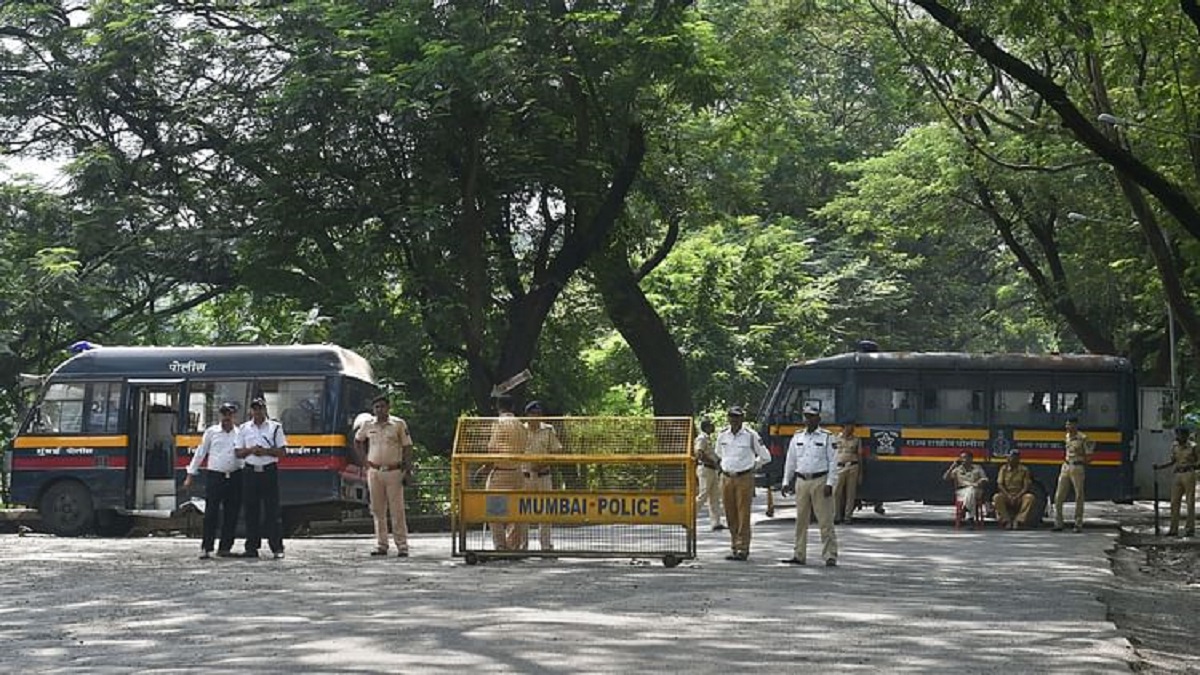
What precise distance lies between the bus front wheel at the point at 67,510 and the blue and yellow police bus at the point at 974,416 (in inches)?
444

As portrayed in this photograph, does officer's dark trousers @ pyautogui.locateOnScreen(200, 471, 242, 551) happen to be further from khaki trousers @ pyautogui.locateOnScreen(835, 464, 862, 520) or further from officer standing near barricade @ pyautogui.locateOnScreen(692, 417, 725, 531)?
khaki trousers @ pyautogui.locateOnScreen(835, 464, 862, 520)

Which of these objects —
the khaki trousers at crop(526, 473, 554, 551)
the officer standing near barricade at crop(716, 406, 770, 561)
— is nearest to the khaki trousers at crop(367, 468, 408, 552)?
the khaki trousers at crop(526, 473, 554, 551)

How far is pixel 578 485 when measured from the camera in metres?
20.5

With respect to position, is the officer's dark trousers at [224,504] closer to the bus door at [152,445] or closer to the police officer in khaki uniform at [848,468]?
the bus door at [152,445]

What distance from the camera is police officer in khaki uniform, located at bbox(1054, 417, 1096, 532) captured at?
3067 cm

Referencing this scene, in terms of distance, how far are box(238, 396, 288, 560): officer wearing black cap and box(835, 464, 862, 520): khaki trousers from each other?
13.0 meters

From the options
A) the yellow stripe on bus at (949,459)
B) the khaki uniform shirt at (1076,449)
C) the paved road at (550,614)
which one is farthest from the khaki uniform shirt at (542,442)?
the yellow stripe on bus at (949,459)

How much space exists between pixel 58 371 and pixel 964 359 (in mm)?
15047

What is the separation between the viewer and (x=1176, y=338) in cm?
4391

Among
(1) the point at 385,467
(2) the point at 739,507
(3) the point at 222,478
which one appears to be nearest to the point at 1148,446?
(2) the point at 739,507

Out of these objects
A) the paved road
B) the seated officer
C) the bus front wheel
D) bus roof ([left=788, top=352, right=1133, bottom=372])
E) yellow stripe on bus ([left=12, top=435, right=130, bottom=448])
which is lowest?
the paved road

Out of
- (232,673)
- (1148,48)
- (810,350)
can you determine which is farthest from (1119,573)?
(810,350)

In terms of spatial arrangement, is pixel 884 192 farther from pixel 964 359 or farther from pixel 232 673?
pixel 232 673

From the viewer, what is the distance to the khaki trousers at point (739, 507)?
21.5 m
